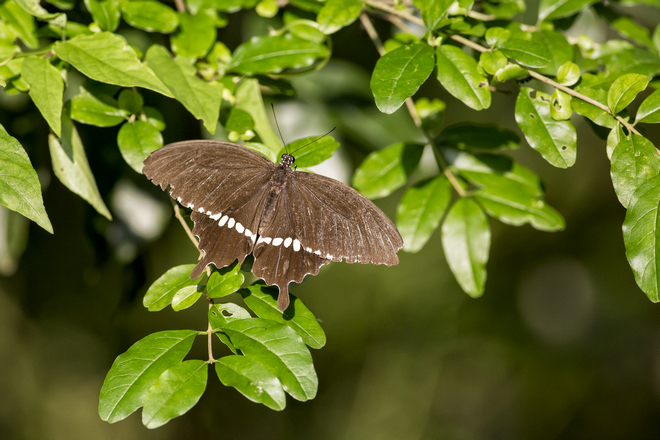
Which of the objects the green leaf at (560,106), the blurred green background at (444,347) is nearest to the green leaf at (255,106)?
the green leaf at (560,106)

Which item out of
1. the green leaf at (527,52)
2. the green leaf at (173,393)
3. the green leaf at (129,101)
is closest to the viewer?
the green leaf at (173,393)

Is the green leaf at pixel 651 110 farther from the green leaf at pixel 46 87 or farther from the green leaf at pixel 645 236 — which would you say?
the green leaf at pixel 46 87

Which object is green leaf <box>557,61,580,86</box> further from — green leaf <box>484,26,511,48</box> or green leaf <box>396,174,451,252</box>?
green leaf <box>396,174,451,252</box>

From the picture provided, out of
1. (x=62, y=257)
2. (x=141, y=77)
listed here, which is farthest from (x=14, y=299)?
(x=141, y=77)

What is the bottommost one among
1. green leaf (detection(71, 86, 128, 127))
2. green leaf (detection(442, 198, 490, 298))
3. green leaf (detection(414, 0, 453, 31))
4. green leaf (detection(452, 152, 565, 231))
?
green leaf (detection(442, 198, 490, 298))

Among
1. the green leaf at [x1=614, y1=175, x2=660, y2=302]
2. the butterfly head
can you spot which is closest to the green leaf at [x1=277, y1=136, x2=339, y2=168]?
the butterfly head
